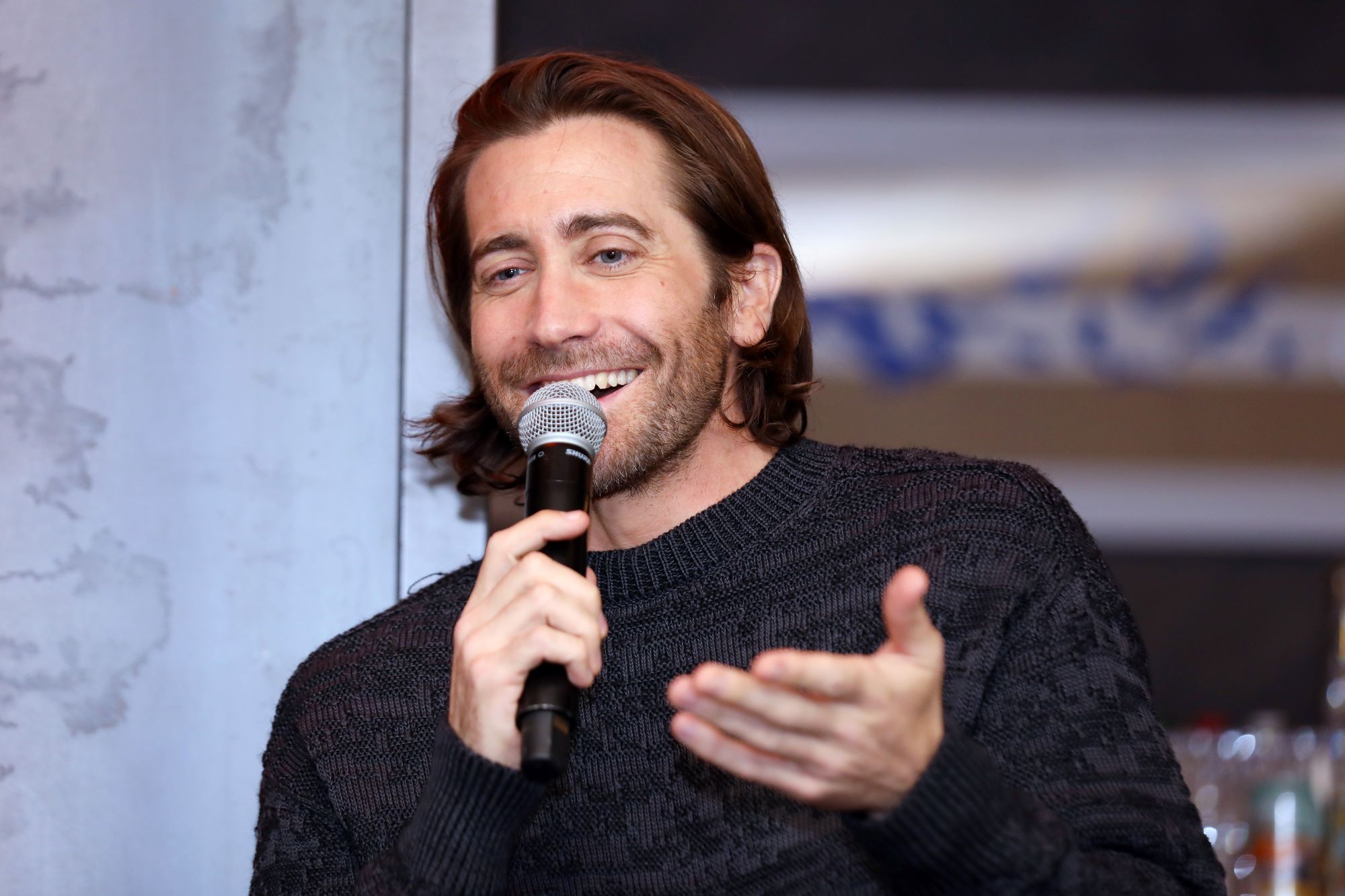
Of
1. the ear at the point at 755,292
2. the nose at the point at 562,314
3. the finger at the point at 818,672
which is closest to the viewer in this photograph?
the finger at the point at 818,672

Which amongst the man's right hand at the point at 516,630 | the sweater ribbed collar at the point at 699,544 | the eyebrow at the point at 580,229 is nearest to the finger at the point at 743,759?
the man's right hand at the point at 516,630

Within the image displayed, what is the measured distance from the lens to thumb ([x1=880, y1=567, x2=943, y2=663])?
91 centimetres

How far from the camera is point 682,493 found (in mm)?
1656

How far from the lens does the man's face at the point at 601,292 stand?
5.10 ft

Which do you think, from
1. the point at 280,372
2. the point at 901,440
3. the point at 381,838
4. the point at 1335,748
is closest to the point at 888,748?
the point at 381,838

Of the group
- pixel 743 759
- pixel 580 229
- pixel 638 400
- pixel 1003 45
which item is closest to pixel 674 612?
pixel 638 400

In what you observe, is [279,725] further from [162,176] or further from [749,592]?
[162,176]

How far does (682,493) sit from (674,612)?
0.18 metres

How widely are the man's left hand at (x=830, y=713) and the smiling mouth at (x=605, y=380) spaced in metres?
0.67

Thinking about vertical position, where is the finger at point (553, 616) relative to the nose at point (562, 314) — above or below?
below

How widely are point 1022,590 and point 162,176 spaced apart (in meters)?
1.25

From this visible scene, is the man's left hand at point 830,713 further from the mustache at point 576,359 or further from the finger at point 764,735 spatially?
the mustache at point 576,359

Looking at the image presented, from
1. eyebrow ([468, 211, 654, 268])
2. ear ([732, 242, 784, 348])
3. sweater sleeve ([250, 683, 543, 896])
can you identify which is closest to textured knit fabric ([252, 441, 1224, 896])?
sweater sleeve ([250, 683, 543, 896])

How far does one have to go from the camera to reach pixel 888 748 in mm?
949
